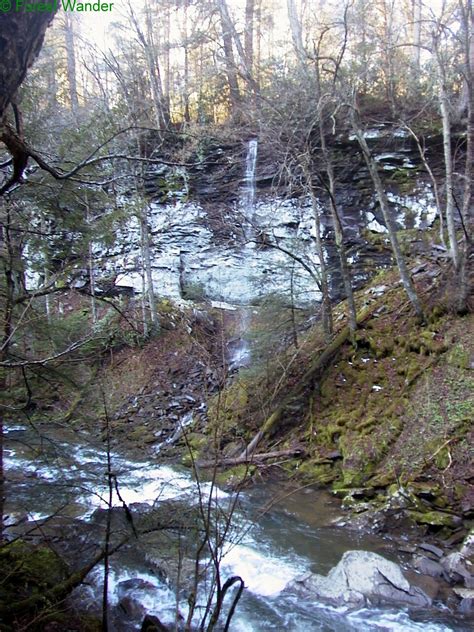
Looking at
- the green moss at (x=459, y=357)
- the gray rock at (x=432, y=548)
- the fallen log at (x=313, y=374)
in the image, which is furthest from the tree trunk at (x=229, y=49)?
the gray rock at (x=432, y=548)

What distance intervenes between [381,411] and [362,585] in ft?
13.3

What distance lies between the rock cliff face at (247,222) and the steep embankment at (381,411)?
3.27 meters

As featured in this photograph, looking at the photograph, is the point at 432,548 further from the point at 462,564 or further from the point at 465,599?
the point at 465,599

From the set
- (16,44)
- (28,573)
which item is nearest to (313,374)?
(28,573)

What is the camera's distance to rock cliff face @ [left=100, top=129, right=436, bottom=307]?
14.3 metres

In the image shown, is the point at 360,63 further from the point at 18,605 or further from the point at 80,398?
the point at 18,605

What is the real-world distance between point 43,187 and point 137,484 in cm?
545

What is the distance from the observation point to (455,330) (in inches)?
346

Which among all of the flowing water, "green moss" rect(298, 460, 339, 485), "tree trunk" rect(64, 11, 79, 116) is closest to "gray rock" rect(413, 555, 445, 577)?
the flowing water

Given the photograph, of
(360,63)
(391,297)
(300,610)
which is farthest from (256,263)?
(300,610)

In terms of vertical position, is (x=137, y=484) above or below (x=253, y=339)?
below

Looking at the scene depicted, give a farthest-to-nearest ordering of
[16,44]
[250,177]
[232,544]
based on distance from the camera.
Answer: [250,177] < [232,544] < [16,44]

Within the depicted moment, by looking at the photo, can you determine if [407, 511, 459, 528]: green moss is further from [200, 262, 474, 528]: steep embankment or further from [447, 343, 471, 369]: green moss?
[447, 343, 471, 369]: green moss

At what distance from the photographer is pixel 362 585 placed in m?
4.94
